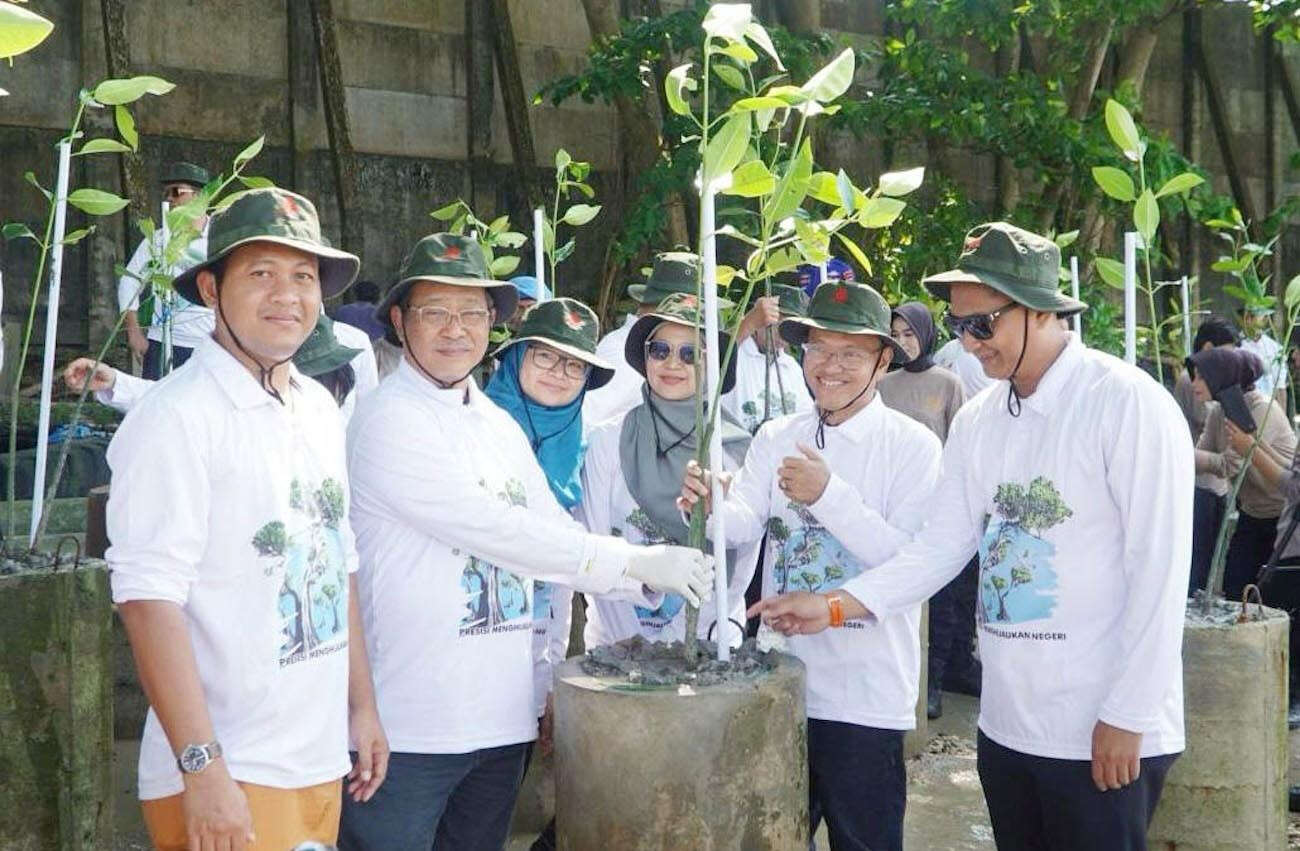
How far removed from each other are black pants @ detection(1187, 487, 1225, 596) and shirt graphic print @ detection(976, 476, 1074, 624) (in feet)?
14.8

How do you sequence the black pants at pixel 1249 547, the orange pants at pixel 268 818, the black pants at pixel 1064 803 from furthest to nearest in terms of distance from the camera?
the black pants at pixel 1249 547, the black pants at pixel 1064 803, the orange pants at pixel 268 818

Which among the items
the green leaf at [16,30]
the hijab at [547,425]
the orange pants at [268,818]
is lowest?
the orange pants at [268,818]

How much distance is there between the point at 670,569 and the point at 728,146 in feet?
3.03

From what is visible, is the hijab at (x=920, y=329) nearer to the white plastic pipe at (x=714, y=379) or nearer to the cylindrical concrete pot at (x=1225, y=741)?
the cylindrical concrete pot at (x=1225, y=741)

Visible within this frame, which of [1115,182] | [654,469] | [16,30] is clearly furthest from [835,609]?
[16,30]

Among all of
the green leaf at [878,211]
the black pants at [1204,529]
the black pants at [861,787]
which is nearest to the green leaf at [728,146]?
the green leaf at [878,211]

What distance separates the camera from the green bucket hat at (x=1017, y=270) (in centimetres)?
329

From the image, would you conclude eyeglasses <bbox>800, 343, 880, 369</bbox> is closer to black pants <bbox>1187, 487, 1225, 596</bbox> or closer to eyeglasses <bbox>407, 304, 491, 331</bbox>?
eyeglasses <bbox>407, 304, 491, 331</bbox>

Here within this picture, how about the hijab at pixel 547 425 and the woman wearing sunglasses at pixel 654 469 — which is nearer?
the hijab at pixel 547 425

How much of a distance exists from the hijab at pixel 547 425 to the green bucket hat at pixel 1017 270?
1214 mm

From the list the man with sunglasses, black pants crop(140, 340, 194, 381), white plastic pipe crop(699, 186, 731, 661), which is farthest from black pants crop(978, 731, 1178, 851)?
black pants crop(140, 340, 194, 381)

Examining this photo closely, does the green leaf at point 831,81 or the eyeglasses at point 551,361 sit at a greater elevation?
the green leaf at point 831,81

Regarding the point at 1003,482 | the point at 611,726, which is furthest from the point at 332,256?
the point at 1003,482

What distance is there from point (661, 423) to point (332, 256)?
160 centimetres
